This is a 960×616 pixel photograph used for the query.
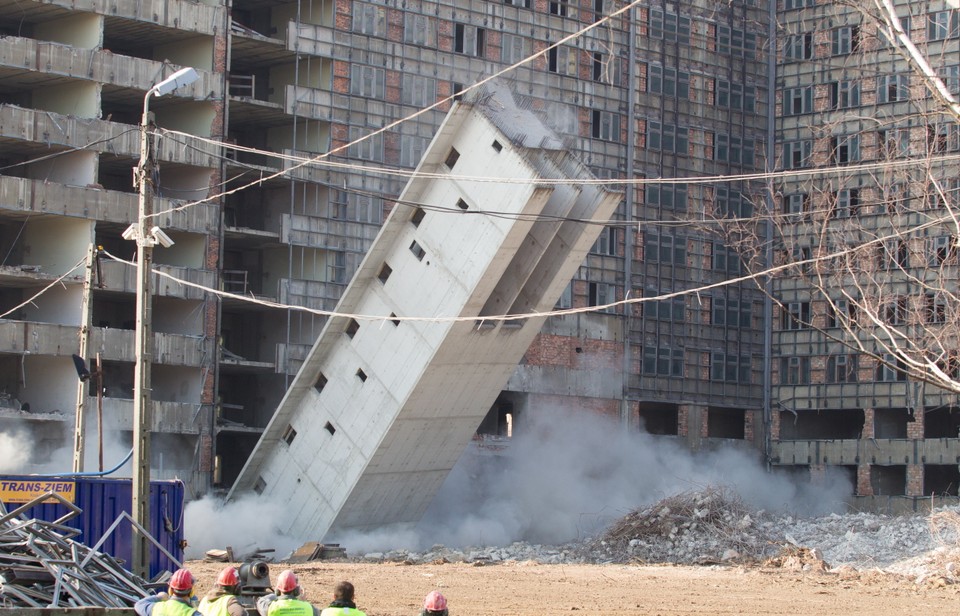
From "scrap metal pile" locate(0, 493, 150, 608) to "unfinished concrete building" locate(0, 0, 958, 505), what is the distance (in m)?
18.9

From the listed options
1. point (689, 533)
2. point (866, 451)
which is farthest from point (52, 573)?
point (866, 451)

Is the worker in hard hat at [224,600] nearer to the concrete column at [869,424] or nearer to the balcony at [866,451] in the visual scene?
the balcony at [866,451]

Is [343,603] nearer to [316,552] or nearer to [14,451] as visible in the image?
[316,552]

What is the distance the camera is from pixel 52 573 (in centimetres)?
1758

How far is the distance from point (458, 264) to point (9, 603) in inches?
707

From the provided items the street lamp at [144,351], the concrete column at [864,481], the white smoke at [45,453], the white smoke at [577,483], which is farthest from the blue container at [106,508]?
the concrete column at [864,481]

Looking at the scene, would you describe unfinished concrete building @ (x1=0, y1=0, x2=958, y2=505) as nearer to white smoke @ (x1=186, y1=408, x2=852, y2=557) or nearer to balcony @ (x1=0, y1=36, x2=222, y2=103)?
balcony @ (x1=0, y1=36, x2=222, y2=103)

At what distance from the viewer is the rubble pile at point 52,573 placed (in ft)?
56.9

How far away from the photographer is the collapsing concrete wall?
33.0 meters

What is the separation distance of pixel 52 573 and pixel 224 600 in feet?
13.6

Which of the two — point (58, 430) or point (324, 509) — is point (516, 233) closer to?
point (324, 509)

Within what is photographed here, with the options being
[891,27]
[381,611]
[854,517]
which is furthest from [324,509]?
[891,27]

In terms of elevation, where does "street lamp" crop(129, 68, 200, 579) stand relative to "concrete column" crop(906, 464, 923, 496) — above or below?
above

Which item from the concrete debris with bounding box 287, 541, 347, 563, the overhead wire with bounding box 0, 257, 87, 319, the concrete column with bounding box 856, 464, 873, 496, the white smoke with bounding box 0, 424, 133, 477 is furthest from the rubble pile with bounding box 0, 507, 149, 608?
the concrete column with bounding box 856, 464, 873, 496
